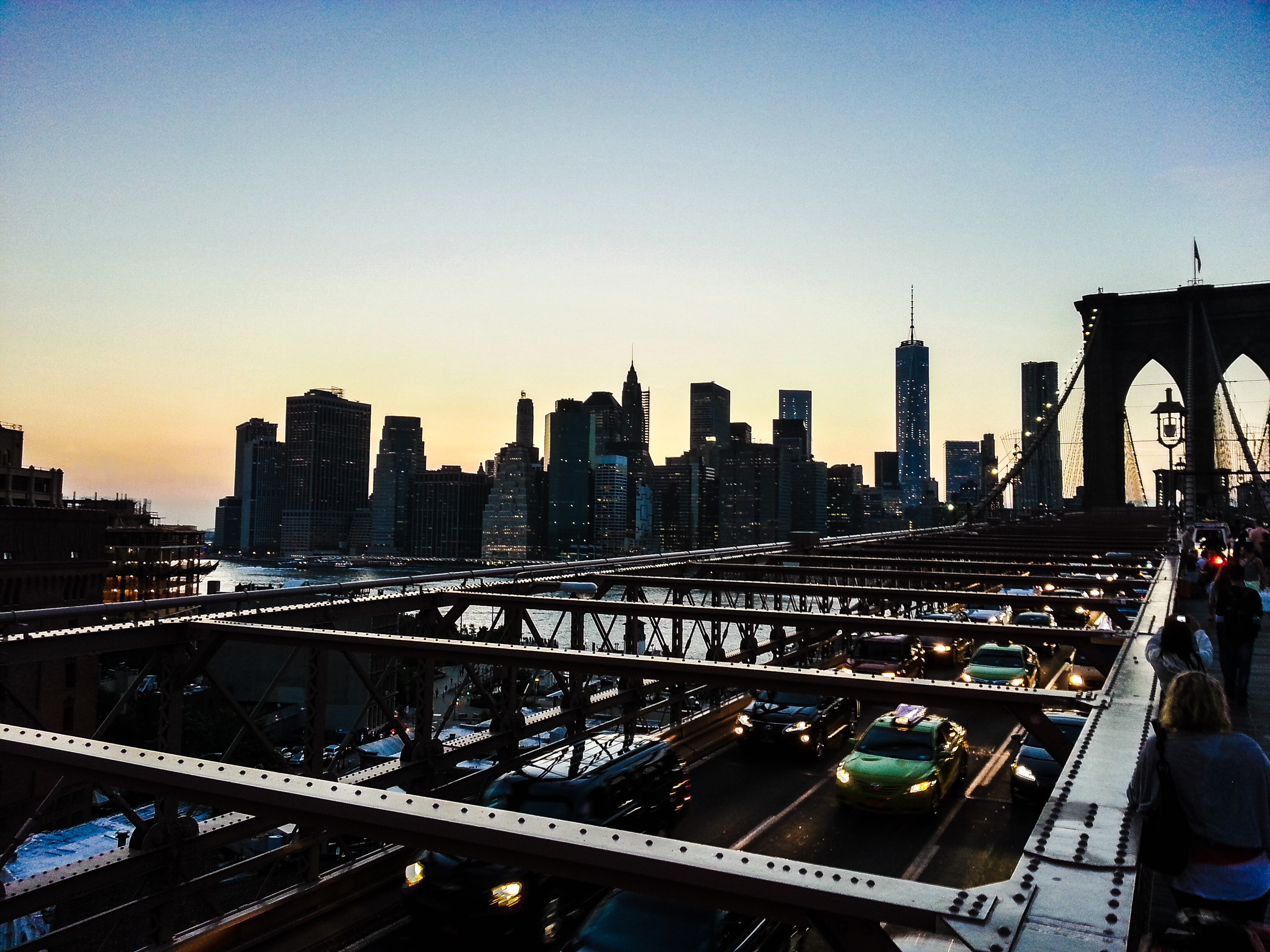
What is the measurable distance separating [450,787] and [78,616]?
4.34m

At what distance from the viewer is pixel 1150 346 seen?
95.3 meters

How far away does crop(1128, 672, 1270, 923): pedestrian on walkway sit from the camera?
4137mm

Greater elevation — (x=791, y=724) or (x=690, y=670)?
(x=690, y=670)

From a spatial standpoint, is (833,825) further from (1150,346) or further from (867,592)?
(1150,346)

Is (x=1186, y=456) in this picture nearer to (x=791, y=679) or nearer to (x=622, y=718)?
(x=622, y=718)

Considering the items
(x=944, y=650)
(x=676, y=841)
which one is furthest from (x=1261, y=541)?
(x=676, y=841)

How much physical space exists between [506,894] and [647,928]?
204 centimetres

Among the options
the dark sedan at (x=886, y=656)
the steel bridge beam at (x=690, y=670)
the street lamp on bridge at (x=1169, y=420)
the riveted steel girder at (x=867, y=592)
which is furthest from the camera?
the street lamp on bridge at (x=1169, y=420)

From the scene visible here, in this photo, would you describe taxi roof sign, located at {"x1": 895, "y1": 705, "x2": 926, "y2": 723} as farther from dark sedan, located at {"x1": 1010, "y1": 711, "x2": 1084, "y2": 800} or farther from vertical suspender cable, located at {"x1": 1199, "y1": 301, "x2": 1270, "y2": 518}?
vertical suspender cable, located at {"x1": 1199, "y1": 301, "x2": 1270, "y2": 518}

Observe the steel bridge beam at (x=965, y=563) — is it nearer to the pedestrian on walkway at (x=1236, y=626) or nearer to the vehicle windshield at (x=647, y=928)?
the pedestrian on walkway at (x=1236, y=626)

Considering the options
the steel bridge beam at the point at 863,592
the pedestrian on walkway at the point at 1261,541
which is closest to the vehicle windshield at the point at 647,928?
the steel bridge beam at the point at 863,592

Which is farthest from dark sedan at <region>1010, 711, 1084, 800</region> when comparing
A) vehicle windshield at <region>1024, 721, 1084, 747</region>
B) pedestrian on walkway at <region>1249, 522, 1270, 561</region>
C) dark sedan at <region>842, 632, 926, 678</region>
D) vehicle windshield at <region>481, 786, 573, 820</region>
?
pedestrian on walkway at <region>1249, 522, 1270, 561</region>

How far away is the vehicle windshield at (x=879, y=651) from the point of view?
24.1 meters

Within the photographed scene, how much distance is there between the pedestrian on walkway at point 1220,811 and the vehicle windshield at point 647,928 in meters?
4.08
